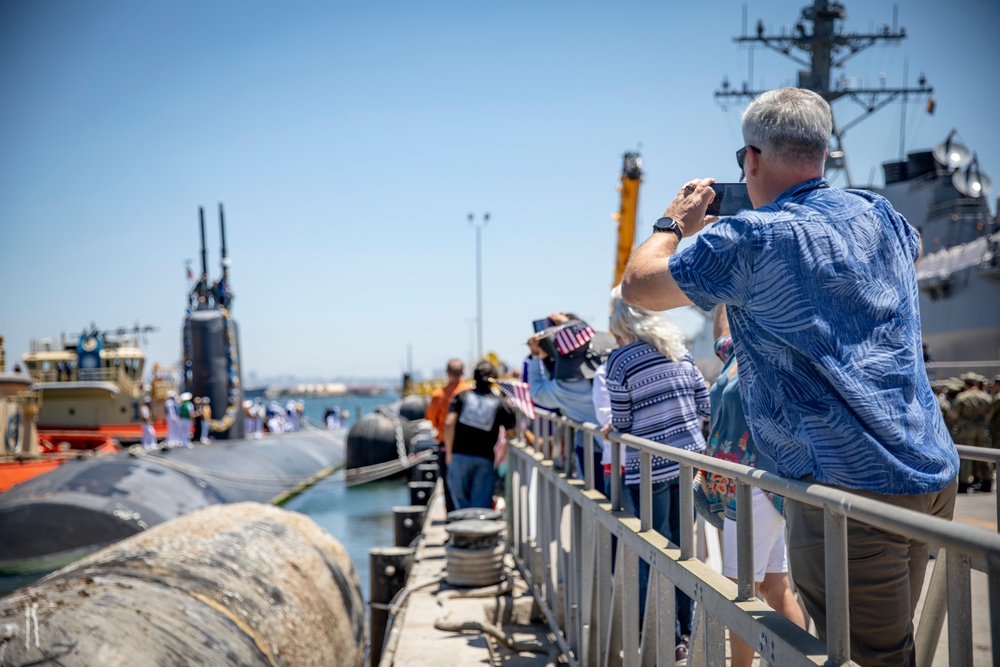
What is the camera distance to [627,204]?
22.5 meters

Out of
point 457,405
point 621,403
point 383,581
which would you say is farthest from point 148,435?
point 621,403

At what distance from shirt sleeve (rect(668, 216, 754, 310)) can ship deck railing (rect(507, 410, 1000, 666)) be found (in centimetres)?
47

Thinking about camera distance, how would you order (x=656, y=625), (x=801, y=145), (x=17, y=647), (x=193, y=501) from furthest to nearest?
(x=193, y=501)
(x=17, y=647)
(x=656, y=625)
(x=801, y=145)

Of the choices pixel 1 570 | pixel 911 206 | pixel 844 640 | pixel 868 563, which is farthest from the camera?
pixel 911 206

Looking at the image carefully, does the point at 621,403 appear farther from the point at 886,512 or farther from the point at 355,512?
the point at 355,512

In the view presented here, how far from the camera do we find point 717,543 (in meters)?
5.10

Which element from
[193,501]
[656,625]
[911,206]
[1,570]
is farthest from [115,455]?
[911,206]

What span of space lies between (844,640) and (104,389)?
108 feet

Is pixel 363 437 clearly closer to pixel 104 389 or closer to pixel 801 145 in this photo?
pixel 104 389

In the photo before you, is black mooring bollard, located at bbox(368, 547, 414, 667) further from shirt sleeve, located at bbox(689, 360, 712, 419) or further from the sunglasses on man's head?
the sunglasses on man's head

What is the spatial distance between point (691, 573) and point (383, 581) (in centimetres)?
651

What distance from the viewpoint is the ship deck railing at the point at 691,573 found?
1.76 m

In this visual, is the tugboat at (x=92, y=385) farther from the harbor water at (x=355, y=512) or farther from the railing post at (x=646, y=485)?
the railing post at (x=646, y=485)

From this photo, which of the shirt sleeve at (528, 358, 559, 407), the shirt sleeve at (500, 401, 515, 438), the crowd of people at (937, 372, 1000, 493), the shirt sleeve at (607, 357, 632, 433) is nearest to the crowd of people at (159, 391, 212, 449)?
the shirt sleeve at (500, 401, 515, 438)
